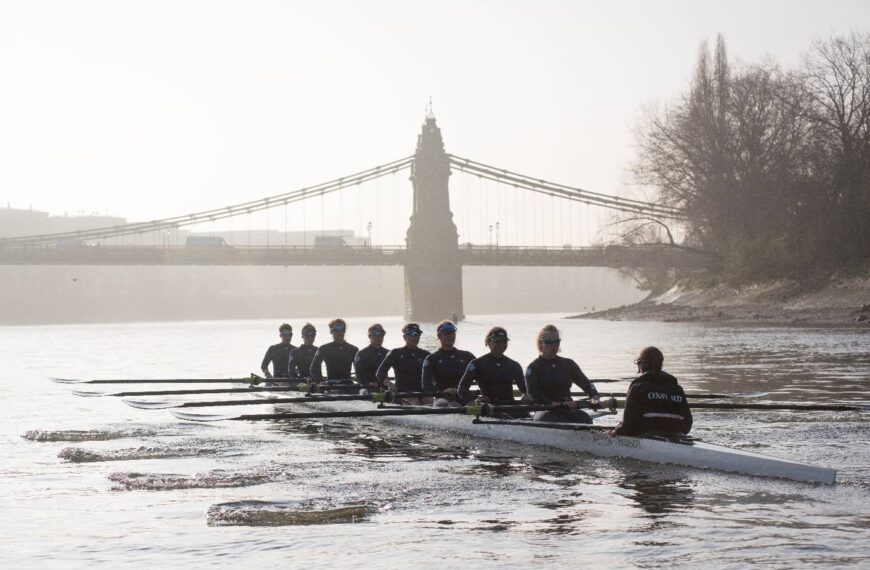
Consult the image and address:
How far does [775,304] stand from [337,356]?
1910 inches

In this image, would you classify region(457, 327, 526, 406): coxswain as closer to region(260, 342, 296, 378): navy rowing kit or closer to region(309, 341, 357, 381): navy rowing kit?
region(309, 341, 357, 381): navy rowing kit

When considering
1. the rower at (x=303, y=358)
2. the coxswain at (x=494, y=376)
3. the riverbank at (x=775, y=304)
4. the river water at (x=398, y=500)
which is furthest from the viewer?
the riverbank at (x=775, y=304)

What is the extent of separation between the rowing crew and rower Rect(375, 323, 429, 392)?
1 centimetres

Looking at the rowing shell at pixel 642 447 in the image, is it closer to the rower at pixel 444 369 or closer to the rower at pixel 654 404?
the rower at pixel 654 404

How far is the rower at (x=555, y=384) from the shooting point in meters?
13.5

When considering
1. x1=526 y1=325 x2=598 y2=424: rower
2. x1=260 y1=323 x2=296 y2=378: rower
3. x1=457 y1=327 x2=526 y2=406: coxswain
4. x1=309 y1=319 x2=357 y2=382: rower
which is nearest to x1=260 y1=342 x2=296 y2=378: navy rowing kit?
x1=260 y1=323 x2=296 y2=378: rower

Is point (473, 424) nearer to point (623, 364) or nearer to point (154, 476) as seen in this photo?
point (154, 476)

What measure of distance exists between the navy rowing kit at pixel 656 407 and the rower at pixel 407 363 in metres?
4.82

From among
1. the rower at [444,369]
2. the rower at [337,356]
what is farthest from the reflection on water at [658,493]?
the rower at [337,356]

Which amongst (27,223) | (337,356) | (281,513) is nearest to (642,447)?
A: (281,513)

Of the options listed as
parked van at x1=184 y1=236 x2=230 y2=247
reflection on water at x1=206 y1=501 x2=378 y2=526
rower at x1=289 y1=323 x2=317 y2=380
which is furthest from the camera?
parked van at x1=184 y1=236 x2=230 y2=247

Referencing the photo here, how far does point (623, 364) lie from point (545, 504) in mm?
23127

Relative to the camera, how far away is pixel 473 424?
14516mm

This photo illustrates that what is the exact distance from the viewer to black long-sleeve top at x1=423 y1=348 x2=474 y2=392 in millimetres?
15344
